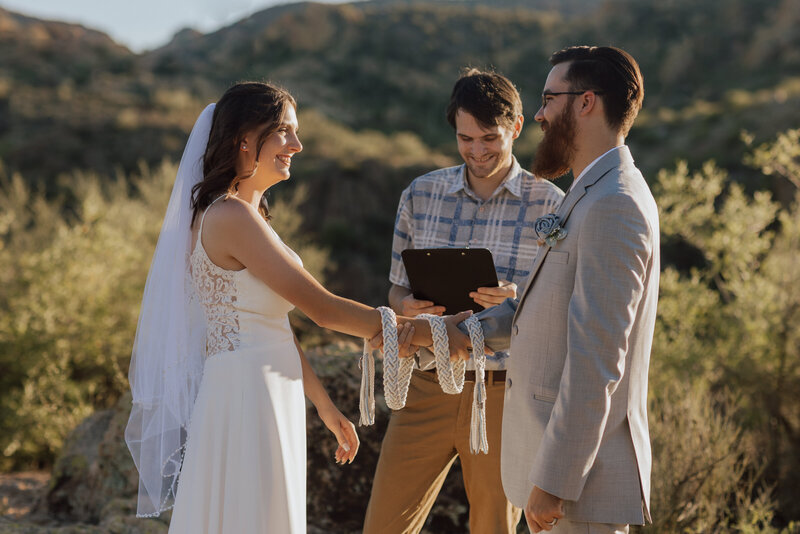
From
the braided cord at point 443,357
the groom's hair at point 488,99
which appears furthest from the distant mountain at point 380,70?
the braided cord at point 443,357

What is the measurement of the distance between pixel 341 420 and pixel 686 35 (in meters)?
43.3

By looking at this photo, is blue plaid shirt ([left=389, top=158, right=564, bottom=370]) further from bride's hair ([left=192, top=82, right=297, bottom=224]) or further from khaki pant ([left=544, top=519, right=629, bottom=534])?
khaki pant ([left=544, top=519, right=629, bottom=534])

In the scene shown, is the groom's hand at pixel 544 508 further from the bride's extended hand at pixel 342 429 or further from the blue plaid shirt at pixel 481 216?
the blue plaid shirt at pixel 481 216

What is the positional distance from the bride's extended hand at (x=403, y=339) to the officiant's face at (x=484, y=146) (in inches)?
Answer: 35.4

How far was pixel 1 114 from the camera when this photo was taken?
2683 cm

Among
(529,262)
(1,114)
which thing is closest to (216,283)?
(529,262)

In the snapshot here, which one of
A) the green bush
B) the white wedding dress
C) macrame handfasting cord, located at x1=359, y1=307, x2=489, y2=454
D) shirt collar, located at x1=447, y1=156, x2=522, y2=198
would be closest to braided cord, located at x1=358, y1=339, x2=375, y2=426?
macrame handfasting cord, located at x1=359, y1=307, x2=489, y2=454

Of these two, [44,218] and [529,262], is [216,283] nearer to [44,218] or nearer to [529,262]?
[529,262]

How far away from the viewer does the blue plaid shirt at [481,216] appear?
3354 mm

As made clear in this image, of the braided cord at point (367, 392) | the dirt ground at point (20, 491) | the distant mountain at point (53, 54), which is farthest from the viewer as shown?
the distant mountain at point (53, 54)

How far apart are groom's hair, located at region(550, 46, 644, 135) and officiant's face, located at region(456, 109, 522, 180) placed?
2.85 feet

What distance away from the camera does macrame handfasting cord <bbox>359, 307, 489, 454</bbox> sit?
279cm

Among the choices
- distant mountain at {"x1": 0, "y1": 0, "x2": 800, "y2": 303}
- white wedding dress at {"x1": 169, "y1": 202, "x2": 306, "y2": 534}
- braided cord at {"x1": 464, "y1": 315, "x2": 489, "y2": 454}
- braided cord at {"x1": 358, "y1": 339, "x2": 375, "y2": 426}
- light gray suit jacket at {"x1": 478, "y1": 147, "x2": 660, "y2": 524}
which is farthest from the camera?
distant mountain at {"x1": 0, "y1": 0, "x2": 800, "y2": 303}

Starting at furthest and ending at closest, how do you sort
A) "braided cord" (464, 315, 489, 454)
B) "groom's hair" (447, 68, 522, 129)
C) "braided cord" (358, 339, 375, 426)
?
"groom's hair" (447, 68, 522, 129) → "braided cord" (358, 339, 375, 426) → "braided cord" (464, 315, 489, 454)
